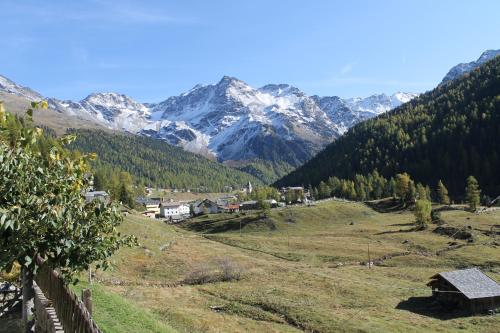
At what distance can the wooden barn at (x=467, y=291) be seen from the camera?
59094 millimetres

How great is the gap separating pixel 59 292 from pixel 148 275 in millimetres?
59187

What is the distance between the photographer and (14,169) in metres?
10.8

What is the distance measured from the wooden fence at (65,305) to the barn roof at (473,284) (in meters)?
56.9

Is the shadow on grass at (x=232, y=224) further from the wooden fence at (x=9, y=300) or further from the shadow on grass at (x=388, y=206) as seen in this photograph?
the wooden fence at (x=9, y=300)

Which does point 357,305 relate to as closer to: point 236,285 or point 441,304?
point 441,304

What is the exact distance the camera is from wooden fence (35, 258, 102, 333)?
10955mm

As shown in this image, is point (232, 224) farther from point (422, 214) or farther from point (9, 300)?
point (9, 300)

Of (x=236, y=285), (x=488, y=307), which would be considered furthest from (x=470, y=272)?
(x=236, y=285)

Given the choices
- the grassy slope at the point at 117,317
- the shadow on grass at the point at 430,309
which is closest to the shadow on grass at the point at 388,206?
the shadow on grass at the point at 430,309

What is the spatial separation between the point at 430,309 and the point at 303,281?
19121mm

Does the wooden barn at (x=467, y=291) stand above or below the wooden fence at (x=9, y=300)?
below

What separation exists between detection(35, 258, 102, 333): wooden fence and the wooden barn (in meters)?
55.9

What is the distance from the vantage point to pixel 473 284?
62.2 meters

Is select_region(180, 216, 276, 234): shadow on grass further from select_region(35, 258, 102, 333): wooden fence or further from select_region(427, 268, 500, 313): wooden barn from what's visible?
select_region(35, 258, 102, 333): wooden fence
